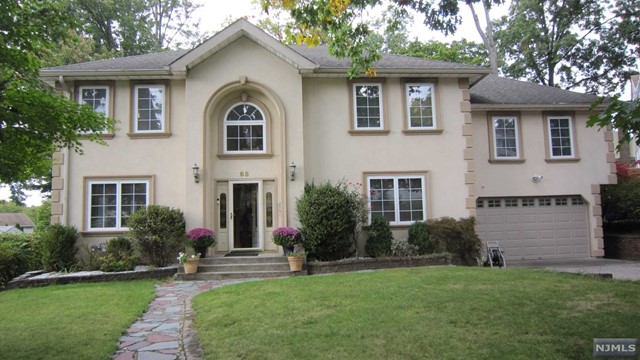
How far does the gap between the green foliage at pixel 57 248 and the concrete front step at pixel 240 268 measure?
3540 millimetres

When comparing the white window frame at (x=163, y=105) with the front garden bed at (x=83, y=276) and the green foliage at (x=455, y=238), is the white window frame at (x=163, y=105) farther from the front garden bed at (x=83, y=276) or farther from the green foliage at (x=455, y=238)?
the green foliage at (x=455, y=238)

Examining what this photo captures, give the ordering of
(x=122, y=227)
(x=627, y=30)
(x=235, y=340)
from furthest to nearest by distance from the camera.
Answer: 1. (x=627, y=30)
2. (x=122, y=227)
3. (x=235, y=340)

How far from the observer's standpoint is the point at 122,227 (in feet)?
45.3

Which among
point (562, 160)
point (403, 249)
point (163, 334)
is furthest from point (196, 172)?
point (562, 160)

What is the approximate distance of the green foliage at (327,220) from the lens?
1266 cm

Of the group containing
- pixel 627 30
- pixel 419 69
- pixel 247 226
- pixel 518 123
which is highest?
pixel 627 30

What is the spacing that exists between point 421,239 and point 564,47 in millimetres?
15673

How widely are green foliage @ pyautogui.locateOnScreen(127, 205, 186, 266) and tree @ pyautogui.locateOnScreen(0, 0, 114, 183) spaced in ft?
22.9

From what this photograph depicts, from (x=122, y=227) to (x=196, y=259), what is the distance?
324 centimetres

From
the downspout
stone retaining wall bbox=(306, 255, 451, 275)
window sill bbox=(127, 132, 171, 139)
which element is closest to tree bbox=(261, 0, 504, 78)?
stone retaining wall bbox=(306, 255, 451, 275)

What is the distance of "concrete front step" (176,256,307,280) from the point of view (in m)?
12.1

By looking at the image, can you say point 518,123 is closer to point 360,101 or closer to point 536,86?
point 536,86

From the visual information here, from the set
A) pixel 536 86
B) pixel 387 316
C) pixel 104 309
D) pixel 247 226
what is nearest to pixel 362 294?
pixel 387 316

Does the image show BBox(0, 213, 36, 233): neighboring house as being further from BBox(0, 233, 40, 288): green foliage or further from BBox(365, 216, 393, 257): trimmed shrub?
BBox(365, 216, 393, 257): trimmed shrub
